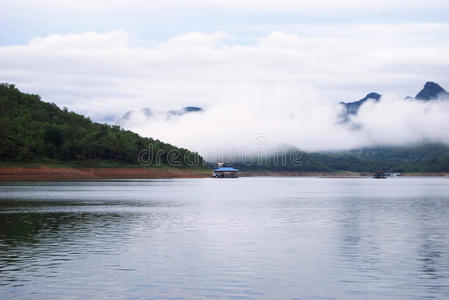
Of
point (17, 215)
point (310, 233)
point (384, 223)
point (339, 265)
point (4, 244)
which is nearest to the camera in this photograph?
point (339, 265)

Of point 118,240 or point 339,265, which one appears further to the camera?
point 118,240

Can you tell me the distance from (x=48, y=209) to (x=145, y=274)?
4931cm

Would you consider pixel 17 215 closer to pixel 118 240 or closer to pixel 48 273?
pixel 118 240

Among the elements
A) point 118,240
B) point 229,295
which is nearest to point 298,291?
point 229,295

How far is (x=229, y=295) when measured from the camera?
26094mm

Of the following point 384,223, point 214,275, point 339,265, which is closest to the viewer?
point 214,275

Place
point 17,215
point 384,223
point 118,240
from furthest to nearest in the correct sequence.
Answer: point 17,215, point 384,223, point 118,240

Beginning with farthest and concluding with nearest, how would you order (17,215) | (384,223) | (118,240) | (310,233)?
(17,215) → (384,223) → (310,233) → (118,240)

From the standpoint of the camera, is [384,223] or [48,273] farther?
[384,223]

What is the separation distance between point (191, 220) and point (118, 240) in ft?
58.5

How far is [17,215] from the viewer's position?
218 feet

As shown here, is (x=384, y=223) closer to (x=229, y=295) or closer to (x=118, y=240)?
(x=118, y=240)

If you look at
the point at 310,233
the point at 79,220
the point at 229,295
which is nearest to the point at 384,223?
the point at 310,233

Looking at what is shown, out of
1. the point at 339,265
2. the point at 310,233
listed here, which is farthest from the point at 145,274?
the point at 310,233
